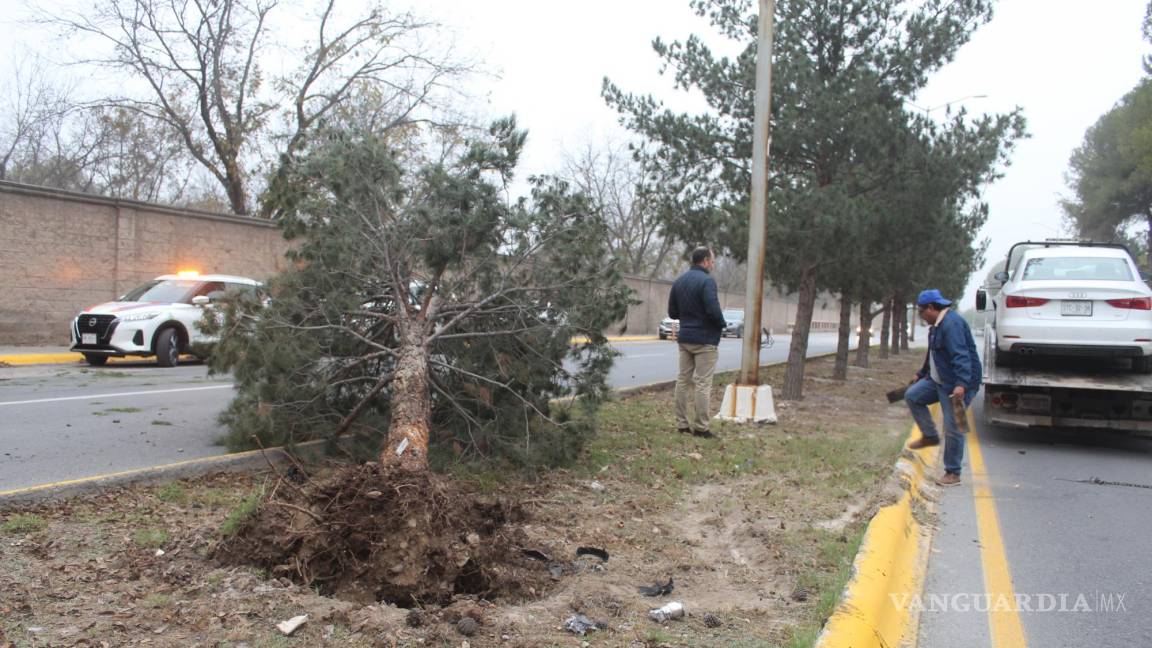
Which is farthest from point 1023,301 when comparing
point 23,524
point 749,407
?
point 23,524

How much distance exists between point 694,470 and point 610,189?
146 ft

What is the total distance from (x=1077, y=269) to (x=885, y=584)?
25.1 feet

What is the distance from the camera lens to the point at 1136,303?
910 cm

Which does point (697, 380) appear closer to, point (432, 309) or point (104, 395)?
point (432, 309)

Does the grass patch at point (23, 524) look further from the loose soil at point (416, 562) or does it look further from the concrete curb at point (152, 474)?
the concrete curb at point (152, 474)

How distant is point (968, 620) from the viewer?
161 inches

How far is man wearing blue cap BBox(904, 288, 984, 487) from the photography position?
280 inches

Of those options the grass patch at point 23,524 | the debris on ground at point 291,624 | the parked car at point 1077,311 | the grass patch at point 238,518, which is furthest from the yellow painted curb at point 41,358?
the parked car at point 1077,311

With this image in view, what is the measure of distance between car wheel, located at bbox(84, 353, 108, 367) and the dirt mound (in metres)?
12.7

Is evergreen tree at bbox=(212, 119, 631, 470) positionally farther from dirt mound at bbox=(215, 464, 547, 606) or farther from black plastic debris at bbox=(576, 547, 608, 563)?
dirt mound at bbox=(215, 464, 547, 606)

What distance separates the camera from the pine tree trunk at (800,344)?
42.9ft

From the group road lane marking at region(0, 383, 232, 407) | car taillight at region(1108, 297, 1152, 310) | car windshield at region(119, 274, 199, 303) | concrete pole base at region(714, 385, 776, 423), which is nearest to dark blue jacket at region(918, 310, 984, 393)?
concrete pole base at region(714, 385, 776, 423)

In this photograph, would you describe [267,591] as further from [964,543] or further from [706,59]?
[706,59]

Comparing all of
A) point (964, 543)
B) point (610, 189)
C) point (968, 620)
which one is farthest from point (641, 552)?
point (610, 189)
